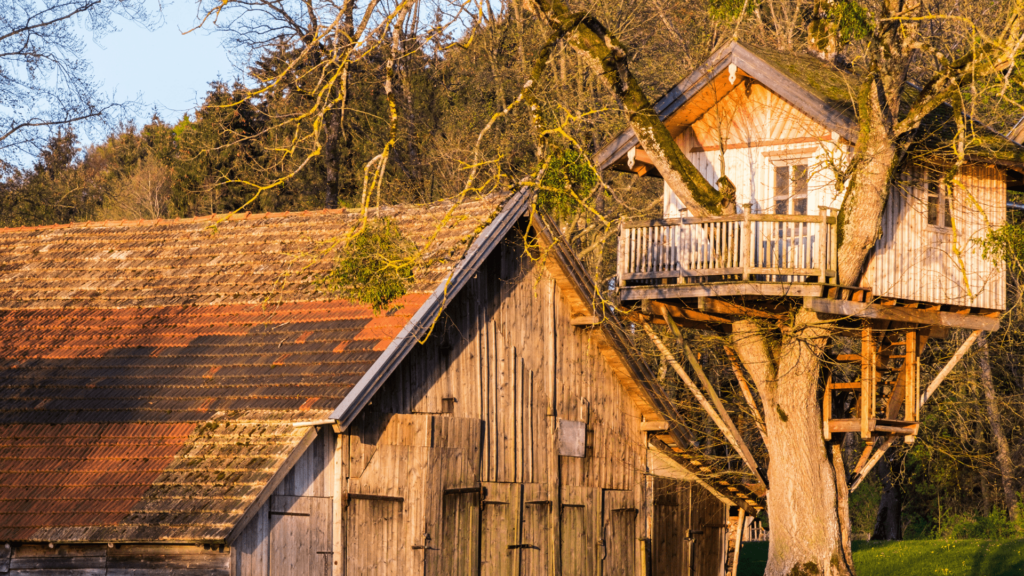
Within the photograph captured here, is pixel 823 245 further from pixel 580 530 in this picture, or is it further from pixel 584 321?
pixel 580 530

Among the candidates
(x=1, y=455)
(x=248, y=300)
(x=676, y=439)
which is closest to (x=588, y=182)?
(x=248, y=300)

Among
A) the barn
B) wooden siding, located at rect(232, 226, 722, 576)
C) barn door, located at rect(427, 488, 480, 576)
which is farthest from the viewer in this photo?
barn door, located at rect(427, 488, 480, 576)

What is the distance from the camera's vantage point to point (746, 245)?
51.2 feet

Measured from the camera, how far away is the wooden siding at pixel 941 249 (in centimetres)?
1612

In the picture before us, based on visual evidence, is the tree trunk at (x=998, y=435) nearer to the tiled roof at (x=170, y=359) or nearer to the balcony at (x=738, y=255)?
the balcony at (x=738, y=255)

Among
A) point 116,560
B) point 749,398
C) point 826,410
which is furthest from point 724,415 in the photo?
point 116,560

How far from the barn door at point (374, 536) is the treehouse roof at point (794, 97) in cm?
666

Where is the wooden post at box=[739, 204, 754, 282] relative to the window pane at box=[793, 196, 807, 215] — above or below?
below

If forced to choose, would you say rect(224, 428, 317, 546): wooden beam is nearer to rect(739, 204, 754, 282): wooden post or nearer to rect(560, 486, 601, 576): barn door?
rect(560, 486, 601, 576): barn door

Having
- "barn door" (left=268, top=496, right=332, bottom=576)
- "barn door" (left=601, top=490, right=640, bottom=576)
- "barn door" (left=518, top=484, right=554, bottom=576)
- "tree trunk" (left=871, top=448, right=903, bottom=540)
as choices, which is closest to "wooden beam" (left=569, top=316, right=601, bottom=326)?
"barn door" (left=518, top=484, right=554, bottom=576)

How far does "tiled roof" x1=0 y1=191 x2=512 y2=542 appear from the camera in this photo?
12.6 meters

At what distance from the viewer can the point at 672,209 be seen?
18.6 m

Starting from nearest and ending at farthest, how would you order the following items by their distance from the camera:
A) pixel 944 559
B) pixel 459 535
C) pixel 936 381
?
pixel 459 535, pixel 936 381, pixel 944 559

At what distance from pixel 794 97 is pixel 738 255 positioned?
265cm
